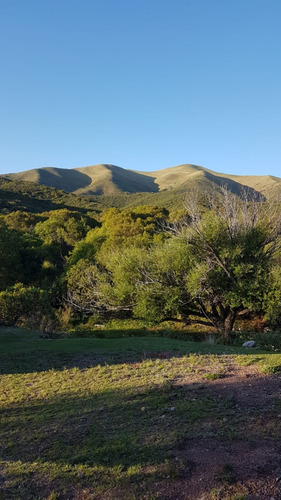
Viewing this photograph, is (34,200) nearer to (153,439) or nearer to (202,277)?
(202,277)

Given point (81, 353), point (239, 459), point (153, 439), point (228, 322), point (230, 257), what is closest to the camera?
point (239, 459)

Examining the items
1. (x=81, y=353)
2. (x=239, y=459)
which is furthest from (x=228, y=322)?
(x=239, y=459)

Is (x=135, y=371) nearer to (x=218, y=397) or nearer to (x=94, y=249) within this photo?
(x=218, y=397)

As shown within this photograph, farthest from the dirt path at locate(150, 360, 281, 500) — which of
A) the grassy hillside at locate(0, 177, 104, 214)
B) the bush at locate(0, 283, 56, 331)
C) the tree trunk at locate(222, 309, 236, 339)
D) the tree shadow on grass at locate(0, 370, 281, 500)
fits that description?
the grassy hillside at locate(0, 177, 104, 214)

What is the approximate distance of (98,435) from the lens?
5.25 m

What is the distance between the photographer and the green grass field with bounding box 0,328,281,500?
4117mm

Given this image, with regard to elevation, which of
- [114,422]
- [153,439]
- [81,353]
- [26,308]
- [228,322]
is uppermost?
[153,439]

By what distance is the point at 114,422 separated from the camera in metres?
5.66

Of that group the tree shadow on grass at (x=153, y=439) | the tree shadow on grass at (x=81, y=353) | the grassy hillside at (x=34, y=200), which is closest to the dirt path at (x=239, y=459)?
the tree shadow on grass at (x=153, y=439)

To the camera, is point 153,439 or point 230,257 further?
point 230,257

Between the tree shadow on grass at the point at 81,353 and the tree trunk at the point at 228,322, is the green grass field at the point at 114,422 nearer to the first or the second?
the tree shadow on grass at the point at 81,353

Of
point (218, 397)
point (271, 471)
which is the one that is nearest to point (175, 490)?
point (271, 471)

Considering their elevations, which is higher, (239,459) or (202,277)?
(202,277)

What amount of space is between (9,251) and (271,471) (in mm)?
28376
